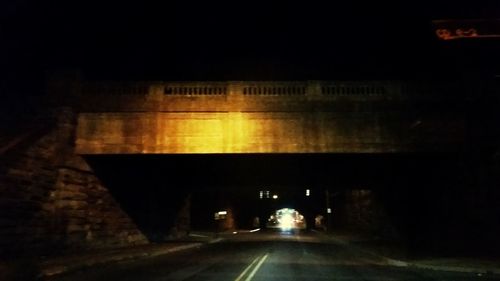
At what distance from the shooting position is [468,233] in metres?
25.1

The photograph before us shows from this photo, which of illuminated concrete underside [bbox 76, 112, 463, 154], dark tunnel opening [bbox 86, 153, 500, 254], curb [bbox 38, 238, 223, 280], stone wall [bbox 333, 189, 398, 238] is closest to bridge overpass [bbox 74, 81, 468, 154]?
illuminated concrete underside [bbox 76, 112, 463, 154]

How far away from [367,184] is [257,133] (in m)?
17.0

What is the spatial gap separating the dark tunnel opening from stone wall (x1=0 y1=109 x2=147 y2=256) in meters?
1.33

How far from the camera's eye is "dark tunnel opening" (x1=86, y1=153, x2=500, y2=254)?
25281 millimetres

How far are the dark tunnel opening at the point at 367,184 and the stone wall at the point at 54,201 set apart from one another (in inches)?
52.4

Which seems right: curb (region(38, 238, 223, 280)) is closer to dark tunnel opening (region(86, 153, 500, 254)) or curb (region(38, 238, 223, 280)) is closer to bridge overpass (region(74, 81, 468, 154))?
dark tunnel opening (region(86, 153, 500, 254))

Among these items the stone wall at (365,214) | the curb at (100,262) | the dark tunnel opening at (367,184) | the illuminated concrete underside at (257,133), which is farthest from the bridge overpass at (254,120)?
the stone wall at (365,214)

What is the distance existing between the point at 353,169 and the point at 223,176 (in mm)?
8748

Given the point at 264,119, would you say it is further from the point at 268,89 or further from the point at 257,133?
the point at 268,89

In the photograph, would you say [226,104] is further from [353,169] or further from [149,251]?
[353,169]

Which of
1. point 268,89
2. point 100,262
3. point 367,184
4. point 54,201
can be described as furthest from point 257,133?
point 367,184

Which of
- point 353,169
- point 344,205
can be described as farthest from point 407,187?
point 344,205

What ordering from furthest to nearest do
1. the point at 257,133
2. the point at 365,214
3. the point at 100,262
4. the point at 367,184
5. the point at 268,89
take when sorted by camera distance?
the point at 365,214 < the point at 367,184 < the point at 268,89 < the point at 257,133 < the point at 100,262

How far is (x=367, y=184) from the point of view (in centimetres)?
4019
